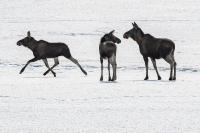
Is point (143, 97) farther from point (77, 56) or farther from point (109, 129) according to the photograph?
point (77, 56)

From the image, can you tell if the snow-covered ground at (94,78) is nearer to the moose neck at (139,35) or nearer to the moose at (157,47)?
the moose at (157,47)

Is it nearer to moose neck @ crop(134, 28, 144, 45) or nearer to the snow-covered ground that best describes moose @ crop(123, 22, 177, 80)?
moose neck @ crop(134, 28, 144, 45)

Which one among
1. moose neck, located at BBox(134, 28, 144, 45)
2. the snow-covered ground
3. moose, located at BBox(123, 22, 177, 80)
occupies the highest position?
moose neck, located at BBox(134, 28, 144, 45)

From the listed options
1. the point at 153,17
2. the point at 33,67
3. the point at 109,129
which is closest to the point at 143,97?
the point at 109,129

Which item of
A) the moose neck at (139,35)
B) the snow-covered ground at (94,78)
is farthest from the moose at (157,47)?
the snow-covered ground at (94,78)

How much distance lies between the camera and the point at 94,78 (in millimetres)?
9609

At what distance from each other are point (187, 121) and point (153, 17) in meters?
18.9

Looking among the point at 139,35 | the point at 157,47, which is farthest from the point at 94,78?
the point at 157,47

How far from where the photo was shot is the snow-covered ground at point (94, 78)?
482 cm

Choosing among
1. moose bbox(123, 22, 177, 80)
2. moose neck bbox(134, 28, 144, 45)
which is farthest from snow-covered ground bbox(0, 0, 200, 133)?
moose neck bbox(134, 28, 144, 45)

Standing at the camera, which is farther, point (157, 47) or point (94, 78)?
point (94, 78)

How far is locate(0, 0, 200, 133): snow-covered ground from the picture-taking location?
482cm

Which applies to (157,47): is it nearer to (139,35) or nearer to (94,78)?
(139,35)

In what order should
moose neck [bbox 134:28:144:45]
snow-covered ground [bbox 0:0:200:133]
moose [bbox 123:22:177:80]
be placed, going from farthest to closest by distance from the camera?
moose neck [bbox 134:28:144:45] → moose [bbox 123:22:177:80] → snow-covered ground [bbox 0:0:200:133]
